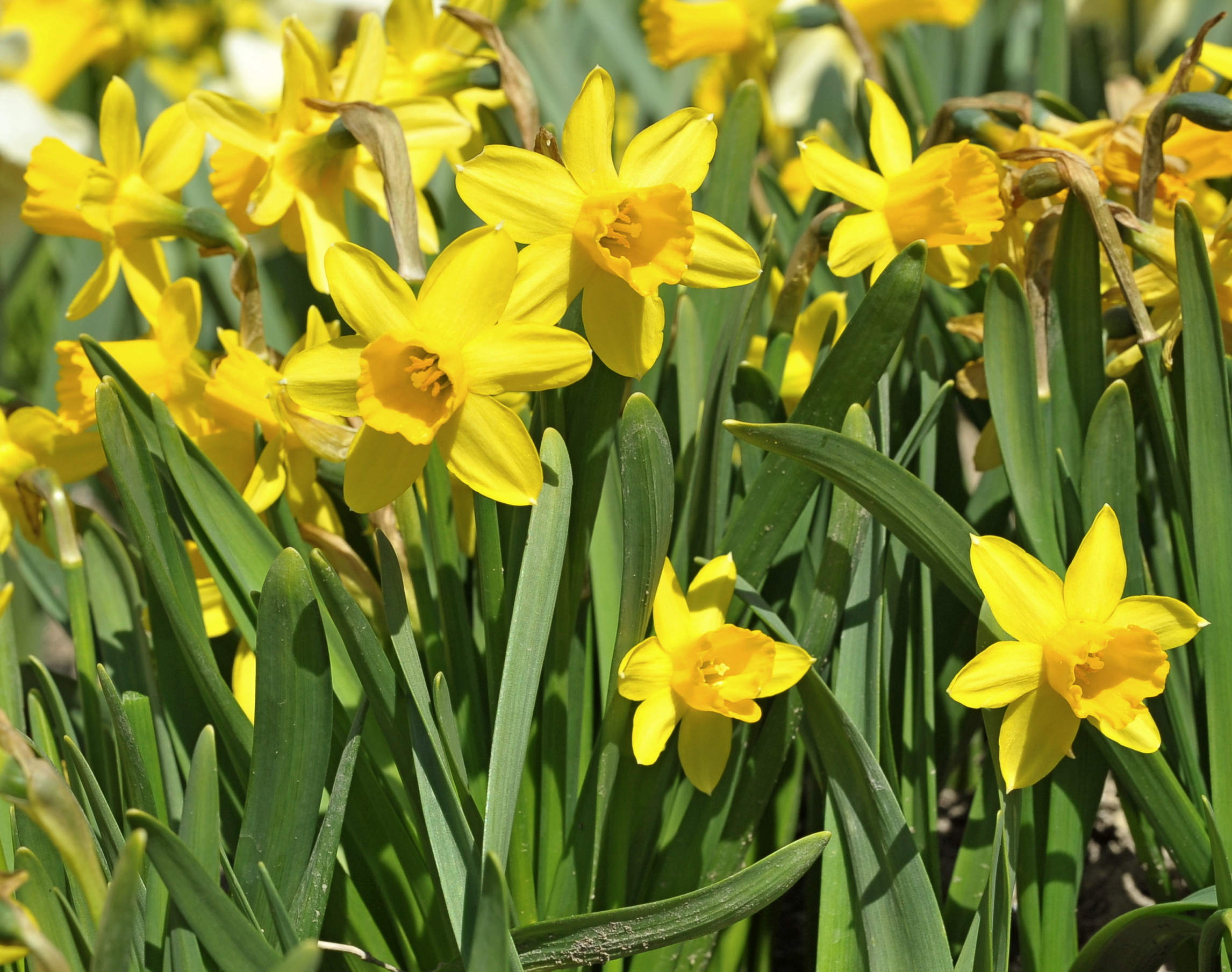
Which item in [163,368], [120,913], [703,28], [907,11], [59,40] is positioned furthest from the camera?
[59,40]

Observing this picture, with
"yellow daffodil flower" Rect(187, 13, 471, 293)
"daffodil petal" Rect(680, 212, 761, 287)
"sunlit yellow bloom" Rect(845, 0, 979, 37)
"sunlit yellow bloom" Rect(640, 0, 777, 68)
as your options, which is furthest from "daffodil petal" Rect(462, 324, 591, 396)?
"sunlit yellow bloom" Rect(845, 0, 979, 37)

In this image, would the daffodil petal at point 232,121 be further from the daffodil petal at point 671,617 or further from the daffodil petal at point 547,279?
the daffodil petal at point 671,617

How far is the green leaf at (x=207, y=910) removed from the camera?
0.57 metres

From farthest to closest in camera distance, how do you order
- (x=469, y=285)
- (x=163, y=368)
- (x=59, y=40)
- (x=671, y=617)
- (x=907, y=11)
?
(x=59, y=40)
(x=907, y=11)
(x=163, y=368)
(x=671, y=617)
(x=469, y=285)

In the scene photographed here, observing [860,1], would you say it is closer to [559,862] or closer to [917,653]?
[917,653]

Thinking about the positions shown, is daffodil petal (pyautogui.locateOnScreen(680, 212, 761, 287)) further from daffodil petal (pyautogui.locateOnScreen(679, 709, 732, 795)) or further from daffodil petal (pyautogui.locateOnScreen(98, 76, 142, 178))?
daffodil petal (pyautogui.locateOnScreen(98, 76, 142, 178))

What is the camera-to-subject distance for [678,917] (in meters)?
0.64

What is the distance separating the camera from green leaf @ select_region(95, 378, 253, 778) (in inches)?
27.9

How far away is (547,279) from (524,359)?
6cm

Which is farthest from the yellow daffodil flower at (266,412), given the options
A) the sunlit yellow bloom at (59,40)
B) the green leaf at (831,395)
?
the sunlit yellow bloom at (59,40)

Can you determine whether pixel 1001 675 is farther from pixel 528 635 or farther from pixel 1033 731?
pixel 528 635

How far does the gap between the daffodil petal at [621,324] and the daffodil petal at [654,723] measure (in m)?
0.24

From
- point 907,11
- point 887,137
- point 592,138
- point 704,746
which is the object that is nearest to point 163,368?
point 592,138

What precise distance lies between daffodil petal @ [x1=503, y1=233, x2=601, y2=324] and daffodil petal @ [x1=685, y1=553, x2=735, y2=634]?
23 centimetres
